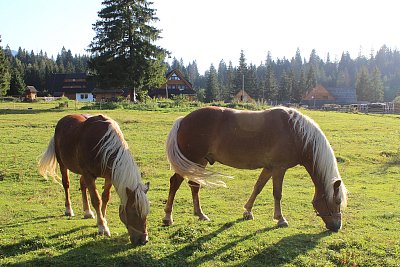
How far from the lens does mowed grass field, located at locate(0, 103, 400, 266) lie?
500cm

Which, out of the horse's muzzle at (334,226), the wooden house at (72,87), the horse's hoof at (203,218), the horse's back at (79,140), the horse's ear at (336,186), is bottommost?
the horse's hoof at (203,218)

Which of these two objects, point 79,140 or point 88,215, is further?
point 88,215

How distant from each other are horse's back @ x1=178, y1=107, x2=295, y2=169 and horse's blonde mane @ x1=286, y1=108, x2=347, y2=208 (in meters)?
0.21

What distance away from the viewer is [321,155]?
5.95 m

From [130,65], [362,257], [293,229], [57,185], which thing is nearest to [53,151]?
[57,185]

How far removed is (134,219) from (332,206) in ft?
10.1

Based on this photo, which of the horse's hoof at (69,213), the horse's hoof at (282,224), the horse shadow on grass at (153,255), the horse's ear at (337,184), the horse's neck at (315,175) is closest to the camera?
the horse shadow on grass at (153,255)

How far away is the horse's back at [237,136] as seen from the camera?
20.3ft

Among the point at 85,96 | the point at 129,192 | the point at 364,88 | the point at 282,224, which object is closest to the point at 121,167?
the point at 129,192

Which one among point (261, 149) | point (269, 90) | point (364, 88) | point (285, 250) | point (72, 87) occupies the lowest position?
point (285, 250)

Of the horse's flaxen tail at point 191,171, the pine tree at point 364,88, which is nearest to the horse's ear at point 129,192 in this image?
the horse's flaxen tail at point 191,171

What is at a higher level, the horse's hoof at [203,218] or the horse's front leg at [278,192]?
the horse's front leg at [278,192]

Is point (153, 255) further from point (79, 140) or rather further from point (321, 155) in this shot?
point (321, 155)

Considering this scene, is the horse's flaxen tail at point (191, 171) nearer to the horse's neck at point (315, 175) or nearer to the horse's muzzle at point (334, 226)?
the horse's neck at point (315, 175)
